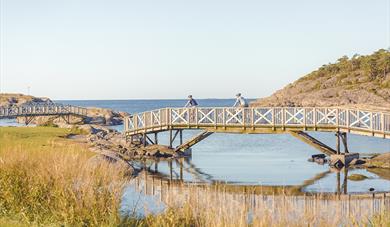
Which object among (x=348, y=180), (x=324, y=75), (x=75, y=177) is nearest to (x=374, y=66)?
(x=324, y=75)

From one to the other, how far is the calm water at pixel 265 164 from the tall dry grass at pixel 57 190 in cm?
1110

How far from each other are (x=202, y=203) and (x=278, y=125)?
2142 cm

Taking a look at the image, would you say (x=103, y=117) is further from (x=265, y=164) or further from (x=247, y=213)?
(x=247, y=213)

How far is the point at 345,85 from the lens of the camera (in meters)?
85.0

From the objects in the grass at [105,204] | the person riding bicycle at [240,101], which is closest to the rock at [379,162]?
the person riding bicycle at [240,101]

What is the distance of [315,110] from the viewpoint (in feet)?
104

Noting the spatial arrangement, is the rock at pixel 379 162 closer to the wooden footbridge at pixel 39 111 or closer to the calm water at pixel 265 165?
the calm water at pixel 265 165

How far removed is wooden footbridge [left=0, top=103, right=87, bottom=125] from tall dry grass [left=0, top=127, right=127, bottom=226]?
50.5m

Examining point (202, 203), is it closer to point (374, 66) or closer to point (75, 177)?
point (75, 177)

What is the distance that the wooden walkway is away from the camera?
64125 mm

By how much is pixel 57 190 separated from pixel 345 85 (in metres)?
76.2

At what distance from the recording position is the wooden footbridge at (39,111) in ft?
211

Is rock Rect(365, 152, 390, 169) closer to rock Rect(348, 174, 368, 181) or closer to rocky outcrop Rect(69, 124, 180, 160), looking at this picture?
rock Rect(348, 174, 368, 181)

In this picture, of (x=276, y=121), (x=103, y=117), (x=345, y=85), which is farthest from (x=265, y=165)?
(x=345, y=85)
